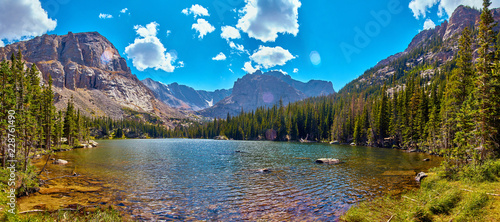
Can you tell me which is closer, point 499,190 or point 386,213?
point 499,190

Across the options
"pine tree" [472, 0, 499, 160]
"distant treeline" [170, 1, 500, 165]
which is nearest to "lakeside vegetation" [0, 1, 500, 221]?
"pine tree" [472, 0, 499, 160]

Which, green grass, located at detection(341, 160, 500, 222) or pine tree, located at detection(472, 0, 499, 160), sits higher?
pine tree, located at detection(472, 0, 499, 160)

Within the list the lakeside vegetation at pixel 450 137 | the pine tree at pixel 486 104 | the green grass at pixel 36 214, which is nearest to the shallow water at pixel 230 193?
the green grass at pixel 36 214

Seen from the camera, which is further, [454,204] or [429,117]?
[429,117]

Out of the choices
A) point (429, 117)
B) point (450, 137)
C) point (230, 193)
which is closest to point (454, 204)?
point (230, 193)

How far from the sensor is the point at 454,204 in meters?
10.8

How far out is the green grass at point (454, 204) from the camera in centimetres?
918

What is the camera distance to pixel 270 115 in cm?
16675

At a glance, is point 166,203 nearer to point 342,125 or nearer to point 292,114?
point 342,125

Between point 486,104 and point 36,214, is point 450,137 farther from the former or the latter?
point 36,214

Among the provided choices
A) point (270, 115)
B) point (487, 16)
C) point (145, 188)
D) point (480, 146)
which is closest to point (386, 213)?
point (480, 146)

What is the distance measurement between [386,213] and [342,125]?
104 metres

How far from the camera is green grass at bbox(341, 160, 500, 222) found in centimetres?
918

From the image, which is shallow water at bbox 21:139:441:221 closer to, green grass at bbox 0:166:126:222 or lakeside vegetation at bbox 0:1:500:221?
green grass at bbox 0:166:126:222
